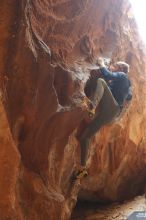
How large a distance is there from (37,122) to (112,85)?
5.33 ft

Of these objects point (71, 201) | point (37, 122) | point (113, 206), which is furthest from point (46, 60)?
point (113, 206)

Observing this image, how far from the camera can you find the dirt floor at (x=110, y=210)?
8859mm

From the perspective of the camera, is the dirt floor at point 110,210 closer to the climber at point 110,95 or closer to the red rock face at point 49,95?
the red rock face at point 49,95

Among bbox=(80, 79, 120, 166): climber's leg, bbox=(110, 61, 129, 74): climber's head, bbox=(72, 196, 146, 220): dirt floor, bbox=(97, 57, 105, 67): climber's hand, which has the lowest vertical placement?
bbox=(72, 196, 146, 220): dirt floor

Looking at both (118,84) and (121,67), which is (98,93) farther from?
(121,67)

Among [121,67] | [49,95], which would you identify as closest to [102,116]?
[121,67]

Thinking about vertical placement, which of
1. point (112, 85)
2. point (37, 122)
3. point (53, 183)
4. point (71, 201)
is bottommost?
point (71, 201)

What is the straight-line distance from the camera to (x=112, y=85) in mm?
6570

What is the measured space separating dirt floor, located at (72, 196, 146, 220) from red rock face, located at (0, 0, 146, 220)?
0.80 metres

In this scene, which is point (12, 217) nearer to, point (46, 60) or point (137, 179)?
point (46, 60)

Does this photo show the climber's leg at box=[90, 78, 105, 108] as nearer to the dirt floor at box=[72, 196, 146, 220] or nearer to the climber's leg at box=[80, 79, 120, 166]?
the climber's leg at box=[80, 79, 120, 166]

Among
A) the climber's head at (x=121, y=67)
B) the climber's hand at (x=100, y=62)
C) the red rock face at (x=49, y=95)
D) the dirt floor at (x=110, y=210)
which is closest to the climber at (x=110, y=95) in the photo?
the climber's head at (x=121, y=67)

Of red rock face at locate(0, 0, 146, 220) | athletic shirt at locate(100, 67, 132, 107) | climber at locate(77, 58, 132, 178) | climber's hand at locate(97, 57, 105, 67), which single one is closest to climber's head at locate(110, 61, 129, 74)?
climber at locate(77, 58, 132, 178)

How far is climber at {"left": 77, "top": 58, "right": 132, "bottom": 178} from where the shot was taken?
6.35 m
